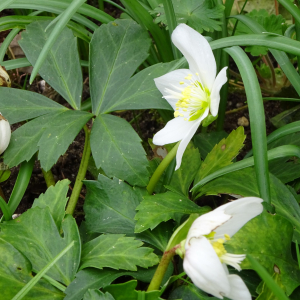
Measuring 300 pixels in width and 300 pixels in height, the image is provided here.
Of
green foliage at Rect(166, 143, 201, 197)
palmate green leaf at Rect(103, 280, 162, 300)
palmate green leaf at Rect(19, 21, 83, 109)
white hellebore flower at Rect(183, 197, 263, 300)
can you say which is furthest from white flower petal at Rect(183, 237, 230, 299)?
palmate green leaf at Rect(19, 21, 83, 109)

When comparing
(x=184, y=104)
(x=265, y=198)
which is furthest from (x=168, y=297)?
(x=184, y=104)

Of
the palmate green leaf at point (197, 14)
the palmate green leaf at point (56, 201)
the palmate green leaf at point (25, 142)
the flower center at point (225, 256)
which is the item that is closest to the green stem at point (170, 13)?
the palmate green leaf at point (197, 14)

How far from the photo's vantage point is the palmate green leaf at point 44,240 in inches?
30.1

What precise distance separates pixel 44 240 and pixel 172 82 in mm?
468

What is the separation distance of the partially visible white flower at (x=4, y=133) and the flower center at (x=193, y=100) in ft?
1.44

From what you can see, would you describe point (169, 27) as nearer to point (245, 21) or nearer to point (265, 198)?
point (245, 21)

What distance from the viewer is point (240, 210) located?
557 millimetres

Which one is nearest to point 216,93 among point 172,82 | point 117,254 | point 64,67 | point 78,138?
point 172,82

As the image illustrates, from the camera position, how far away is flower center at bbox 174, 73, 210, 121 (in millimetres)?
796

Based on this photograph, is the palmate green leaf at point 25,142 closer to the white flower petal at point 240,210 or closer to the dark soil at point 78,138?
the dark soil at point 78,138

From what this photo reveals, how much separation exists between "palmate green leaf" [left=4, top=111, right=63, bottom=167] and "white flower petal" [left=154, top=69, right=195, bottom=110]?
0.30 metres

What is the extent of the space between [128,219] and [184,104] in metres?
0.29

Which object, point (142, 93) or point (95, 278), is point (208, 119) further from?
point (95, 278)

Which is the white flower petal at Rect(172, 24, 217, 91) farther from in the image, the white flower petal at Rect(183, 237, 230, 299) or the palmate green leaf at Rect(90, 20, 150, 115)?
the white flower petal at Rect(183, 237, 230, 299)
